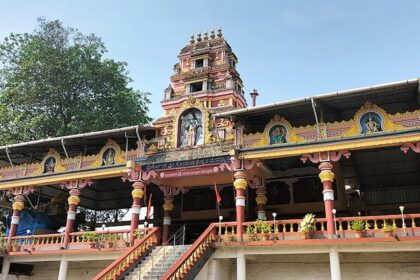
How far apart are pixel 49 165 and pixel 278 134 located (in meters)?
12.3

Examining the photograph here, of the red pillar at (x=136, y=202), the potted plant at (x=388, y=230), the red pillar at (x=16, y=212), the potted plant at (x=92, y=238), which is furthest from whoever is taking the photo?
the red pillar at (x=16, y=212)

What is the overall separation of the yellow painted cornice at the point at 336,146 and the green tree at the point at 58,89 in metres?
18.8

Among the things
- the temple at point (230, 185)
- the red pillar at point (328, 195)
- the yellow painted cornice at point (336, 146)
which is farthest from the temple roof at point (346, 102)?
the red pillar at point (328, 195)

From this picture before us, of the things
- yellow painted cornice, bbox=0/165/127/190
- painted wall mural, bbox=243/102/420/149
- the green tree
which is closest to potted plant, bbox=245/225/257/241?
painted wall mural, bbox=243/102/420/149

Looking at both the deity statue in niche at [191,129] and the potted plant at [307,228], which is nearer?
the potted plant at [307,228]

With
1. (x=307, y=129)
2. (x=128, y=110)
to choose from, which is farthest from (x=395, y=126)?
(x=128, y=110)

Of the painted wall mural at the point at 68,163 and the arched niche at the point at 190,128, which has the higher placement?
the arched niche at the point at 190,128

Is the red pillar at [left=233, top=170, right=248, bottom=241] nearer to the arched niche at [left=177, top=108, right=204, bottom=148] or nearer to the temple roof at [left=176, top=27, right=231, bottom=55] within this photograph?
the arched niche at [left=177, top=108, right=204, bottom=148]

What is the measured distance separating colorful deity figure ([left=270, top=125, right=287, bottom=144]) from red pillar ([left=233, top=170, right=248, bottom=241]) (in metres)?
1.85

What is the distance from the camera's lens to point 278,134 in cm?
1664

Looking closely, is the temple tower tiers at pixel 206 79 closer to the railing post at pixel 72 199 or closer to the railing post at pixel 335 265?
the railing post at pixel 72 199

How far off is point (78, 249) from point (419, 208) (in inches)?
650

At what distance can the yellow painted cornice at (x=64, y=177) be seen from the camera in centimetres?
1923

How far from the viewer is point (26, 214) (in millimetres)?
23656
